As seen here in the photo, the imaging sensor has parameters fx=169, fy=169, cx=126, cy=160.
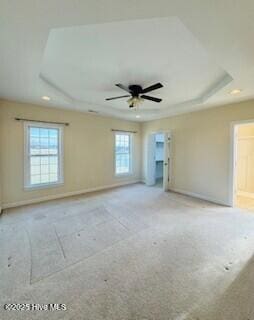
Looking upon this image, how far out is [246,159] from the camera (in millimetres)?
5133

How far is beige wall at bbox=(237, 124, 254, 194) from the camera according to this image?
5.01 meters

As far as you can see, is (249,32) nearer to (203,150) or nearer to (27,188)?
(203,150)

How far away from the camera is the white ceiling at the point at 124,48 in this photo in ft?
4.44

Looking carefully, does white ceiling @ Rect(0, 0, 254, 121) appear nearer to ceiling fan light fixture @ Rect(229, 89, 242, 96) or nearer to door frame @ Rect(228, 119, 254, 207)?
ceiling fan light fixture @ Rect(229, 89, 242, 96)

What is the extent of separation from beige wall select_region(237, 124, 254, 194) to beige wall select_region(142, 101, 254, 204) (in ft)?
3.74

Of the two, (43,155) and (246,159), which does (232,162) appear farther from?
(43,155)

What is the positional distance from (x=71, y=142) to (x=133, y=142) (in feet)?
8.56

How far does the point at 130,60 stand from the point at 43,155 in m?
3.38

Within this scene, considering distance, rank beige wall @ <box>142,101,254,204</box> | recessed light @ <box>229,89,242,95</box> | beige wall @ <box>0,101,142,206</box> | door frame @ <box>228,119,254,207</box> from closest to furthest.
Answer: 1. recessed light @ <box>229,89,242,95</box>
2. beige wall @ <box>0,101,142,206</box>
3. door frame @ <box>228,119,254,207</box>
4. beige wall @ <box>142,101,254,204</box>

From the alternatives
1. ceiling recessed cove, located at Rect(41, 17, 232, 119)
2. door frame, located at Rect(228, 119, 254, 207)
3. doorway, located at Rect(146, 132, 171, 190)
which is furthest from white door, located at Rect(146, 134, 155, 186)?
door frame, located at Rect(228, 119, 254, 207)

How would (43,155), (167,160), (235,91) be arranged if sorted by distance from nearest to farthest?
(235,91) < (43,155) < (167,160)

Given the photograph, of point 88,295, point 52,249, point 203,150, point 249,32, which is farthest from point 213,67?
point 52,249

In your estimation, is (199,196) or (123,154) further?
(123,154)

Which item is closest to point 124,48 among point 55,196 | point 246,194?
point 55,196
